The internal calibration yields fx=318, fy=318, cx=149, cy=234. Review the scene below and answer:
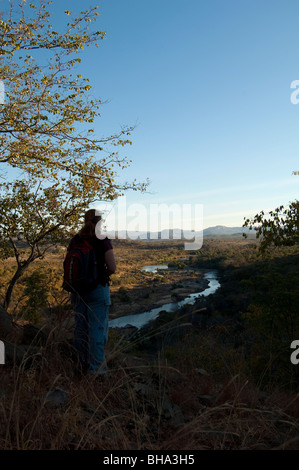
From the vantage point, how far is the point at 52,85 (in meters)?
6.64

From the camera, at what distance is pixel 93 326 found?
304 cm

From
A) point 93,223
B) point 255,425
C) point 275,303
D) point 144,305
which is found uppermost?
point 93,223

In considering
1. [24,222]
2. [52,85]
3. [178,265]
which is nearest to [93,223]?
[52,85]

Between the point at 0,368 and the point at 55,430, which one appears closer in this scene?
the point at 55,430

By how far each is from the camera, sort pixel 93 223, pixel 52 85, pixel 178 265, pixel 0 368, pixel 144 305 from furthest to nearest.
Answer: pixel 178 265 < pixel 144 305 < pixel 52 85 < pixel 93 223 < pixel 0 368

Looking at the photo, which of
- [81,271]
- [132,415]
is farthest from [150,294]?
[132,415]

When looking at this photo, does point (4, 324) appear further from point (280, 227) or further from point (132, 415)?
point (280, 227)

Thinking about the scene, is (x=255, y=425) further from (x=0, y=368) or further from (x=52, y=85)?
(x=52, y=85)

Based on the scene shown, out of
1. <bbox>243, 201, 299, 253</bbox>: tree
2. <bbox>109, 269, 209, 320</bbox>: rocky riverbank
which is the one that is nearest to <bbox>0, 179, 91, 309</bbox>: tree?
<bbox>243, 201, 299, 253</bbox>: tree

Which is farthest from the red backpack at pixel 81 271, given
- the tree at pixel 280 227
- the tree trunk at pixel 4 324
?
the tree at pixel 280 227

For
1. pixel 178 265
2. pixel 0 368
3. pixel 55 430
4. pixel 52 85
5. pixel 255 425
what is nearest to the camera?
pixel 55 430

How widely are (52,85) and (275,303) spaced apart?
27.9ft

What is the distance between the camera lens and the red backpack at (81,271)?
3031mm

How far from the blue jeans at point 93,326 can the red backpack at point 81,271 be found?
9cm
